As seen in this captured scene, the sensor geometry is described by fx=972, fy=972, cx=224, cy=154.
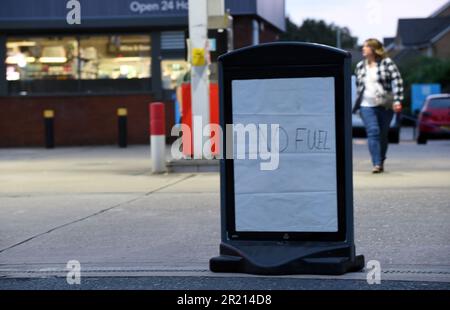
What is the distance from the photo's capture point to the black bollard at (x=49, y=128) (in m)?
25.5

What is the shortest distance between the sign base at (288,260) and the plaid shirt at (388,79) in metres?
7.17

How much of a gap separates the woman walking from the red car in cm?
1297

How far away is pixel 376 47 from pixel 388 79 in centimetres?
46

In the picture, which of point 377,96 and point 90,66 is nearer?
point 377,96

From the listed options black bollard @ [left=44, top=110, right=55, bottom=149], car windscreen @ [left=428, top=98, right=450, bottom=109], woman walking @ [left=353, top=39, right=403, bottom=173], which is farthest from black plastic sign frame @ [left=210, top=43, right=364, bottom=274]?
car windscreen @ [left=428, top=98, right=450, bottom=109]

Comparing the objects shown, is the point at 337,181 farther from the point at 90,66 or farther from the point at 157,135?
the point at 90,66

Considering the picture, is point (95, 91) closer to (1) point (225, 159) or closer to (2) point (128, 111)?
(2) point (128, 111)

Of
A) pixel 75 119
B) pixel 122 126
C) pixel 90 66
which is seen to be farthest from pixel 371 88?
pixel 75 119

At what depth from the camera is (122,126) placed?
25.3 m

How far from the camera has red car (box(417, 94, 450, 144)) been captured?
25781 mm

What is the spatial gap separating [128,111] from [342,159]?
67.6ft

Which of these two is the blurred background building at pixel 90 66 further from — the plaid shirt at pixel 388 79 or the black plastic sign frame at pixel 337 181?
the black plastic sign frame at pixel 337 181

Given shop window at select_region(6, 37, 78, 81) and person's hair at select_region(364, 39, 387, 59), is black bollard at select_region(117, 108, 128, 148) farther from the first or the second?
person's hair at select_region(364, 39, 387, 59)
